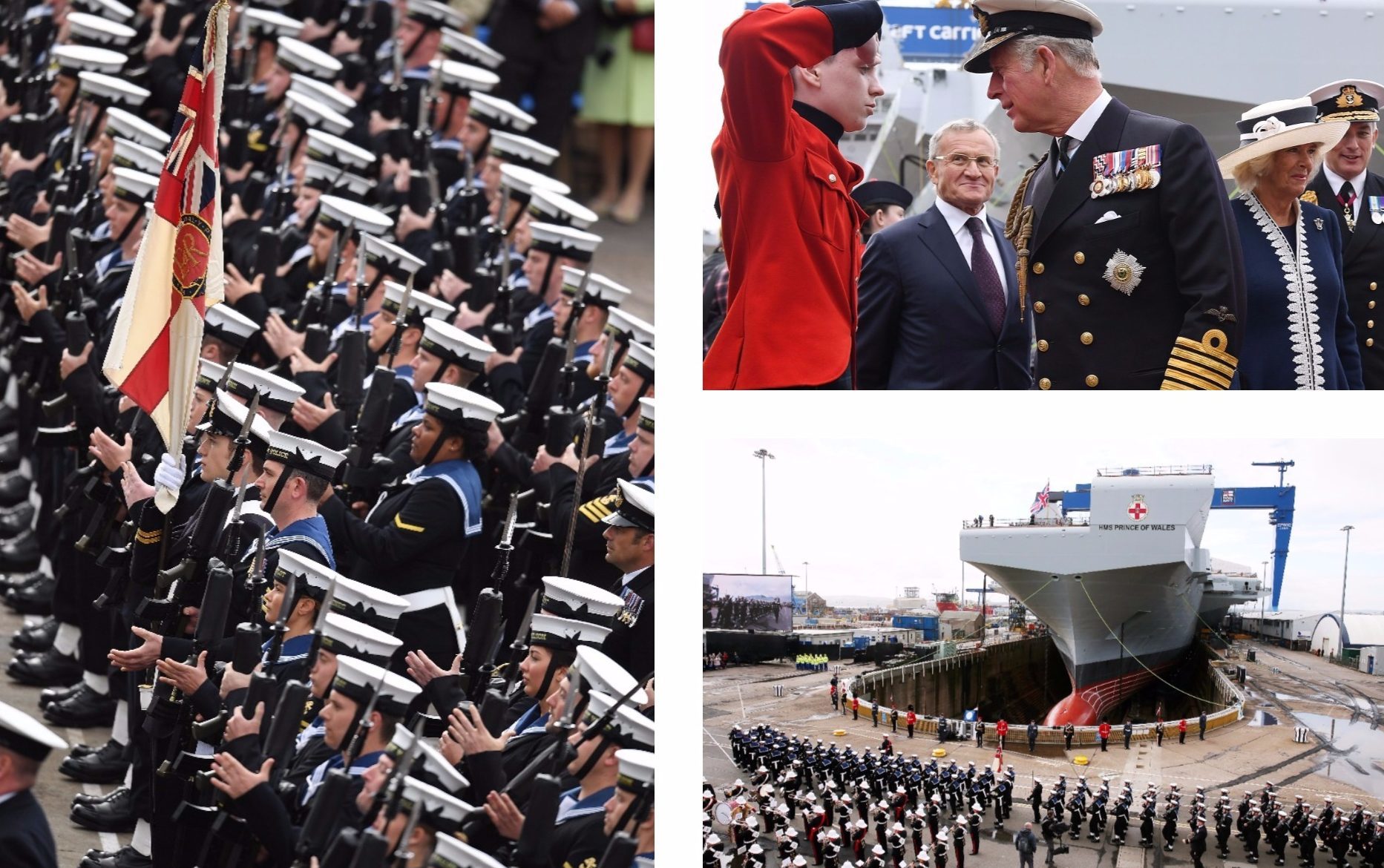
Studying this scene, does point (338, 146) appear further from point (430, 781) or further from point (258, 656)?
point (430, 781)

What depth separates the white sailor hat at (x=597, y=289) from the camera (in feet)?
20.2

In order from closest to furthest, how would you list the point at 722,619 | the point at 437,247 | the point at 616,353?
the point at 722,619
the point at 616,353
the point at 437,247

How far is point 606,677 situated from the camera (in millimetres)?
3914

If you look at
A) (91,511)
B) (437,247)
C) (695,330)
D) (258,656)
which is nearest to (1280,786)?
(695,330)

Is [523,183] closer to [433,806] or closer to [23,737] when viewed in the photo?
[433,806]

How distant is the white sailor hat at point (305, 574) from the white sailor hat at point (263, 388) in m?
0.92

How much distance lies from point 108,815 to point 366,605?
1.09 meters

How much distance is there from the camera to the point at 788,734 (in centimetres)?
409

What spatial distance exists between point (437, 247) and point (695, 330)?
3202mm

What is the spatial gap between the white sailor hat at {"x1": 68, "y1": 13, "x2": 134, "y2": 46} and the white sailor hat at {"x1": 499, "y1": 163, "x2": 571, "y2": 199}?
7.43 ft

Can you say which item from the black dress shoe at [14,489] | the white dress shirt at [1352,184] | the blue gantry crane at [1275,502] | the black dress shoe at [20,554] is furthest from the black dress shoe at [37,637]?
the white dress shirt at [1352,184]

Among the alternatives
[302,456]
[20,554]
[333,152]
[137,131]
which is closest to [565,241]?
[333,152]

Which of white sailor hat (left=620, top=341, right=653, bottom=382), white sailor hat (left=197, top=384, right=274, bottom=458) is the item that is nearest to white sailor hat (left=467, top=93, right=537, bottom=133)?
white sailor hat (left=620, top=341, right=653, bottom=382)

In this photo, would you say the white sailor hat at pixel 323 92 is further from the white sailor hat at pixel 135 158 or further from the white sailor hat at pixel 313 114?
the white sailor hat at pixel 135 158
